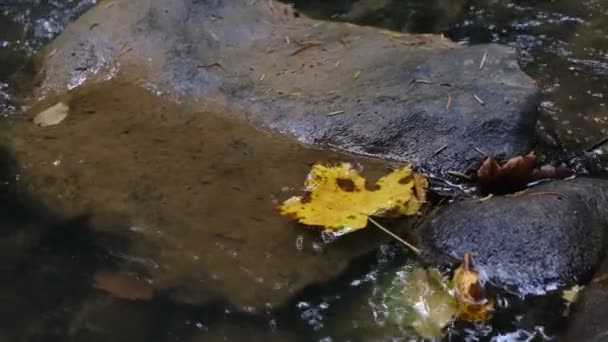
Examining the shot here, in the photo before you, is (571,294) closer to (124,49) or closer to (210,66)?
(210,66)

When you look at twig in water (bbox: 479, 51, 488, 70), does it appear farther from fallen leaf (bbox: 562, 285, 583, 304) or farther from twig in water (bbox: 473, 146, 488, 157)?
fallen leaf (bbox: 562, 285, 583, 304)

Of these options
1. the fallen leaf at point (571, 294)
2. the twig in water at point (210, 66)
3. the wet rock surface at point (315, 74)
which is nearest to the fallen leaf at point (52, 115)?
the wet rock surface at point (315, 74)

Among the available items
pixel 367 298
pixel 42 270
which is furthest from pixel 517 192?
pixel 42 270

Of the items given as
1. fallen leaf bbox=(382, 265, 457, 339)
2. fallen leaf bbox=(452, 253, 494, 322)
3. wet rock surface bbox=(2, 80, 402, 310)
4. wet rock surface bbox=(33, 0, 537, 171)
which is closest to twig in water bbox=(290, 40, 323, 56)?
wet rock surface bbox=(33, 0, 537, 171)

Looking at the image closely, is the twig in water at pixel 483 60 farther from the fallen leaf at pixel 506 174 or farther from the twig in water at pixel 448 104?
the fallen leaf at pixel 506 174

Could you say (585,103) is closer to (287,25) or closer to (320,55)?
(320,55)

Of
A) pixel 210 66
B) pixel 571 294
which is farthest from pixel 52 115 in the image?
pixel 571 294
